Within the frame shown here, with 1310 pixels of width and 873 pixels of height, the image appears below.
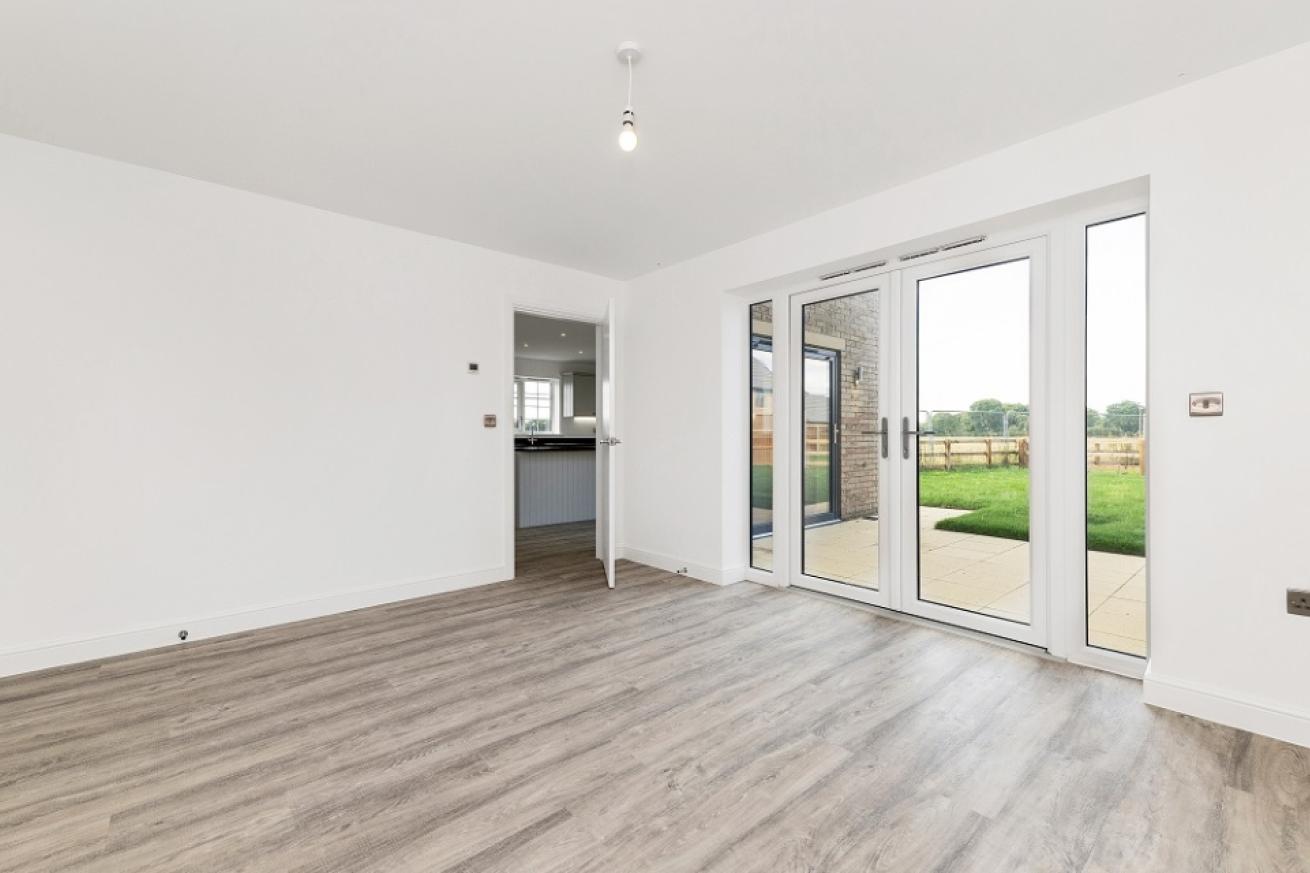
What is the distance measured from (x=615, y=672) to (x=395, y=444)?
2.34 metres

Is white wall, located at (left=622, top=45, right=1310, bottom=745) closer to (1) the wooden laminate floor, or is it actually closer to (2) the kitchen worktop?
(1) the wooden laminate floor

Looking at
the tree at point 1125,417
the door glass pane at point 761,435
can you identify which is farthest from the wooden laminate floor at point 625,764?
the door glass pane at point 761,435

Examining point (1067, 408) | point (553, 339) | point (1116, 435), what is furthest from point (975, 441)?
point (553, 339)

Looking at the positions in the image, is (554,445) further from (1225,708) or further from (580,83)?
(1225,708)

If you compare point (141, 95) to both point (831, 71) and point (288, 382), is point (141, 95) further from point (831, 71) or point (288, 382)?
point (831, 71)

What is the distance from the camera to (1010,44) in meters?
2.10

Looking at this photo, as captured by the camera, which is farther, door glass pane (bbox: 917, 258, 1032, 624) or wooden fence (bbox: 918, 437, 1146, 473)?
door glass pane (bbox: 917, 258, 1032, 624)

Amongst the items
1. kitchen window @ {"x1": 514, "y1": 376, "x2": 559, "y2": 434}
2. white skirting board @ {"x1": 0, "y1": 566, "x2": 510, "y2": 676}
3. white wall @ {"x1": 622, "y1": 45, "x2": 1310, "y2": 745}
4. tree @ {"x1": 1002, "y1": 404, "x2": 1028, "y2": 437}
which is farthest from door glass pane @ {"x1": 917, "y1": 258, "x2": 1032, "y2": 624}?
kitchen window @ {"x1": 514, "y1": 376, "x2": 559, "y2": 434}

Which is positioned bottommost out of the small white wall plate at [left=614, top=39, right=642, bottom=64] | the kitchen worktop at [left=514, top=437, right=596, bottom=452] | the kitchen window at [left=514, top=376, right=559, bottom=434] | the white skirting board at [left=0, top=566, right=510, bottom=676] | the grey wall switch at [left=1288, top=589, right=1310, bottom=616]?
the white skirting board at [left=0, top=566, right=510, bottom=676]

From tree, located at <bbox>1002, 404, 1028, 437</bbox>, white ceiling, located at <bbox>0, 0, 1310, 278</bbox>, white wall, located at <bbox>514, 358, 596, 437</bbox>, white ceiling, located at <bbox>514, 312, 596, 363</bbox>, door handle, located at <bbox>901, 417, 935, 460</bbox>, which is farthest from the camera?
white wall, located at <bbox>514, 358, 596, 437</bbox>

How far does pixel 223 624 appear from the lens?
325cm

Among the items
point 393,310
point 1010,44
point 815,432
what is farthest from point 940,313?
point 393,310

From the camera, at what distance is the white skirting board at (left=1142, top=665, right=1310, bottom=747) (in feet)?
6.75

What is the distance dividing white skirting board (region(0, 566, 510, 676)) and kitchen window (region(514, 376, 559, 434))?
5955 mm
